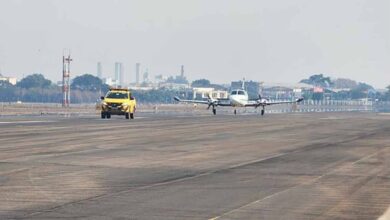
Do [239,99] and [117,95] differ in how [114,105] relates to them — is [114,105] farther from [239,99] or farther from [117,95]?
[239,99]

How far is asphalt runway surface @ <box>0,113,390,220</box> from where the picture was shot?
1430 centimetres

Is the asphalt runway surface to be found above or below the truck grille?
below

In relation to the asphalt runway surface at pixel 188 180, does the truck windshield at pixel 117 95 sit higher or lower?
higher

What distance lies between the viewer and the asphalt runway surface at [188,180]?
14.3 m

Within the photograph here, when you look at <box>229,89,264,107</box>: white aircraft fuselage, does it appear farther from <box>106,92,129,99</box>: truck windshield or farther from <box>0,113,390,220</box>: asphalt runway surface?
<box>0,113,390,220</box>: asphalt runway surface

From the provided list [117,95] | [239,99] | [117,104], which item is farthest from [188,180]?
[239,99]

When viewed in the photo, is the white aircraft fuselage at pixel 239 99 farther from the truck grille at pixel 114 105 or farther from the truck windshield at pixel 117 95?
the truck grille at pixel 114 105

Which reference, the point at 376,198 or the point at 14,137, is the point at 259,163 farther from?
the point at 14,137

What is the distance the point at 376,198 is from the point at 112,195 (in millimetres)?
5378

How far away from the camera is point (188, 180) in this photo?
19141 mm

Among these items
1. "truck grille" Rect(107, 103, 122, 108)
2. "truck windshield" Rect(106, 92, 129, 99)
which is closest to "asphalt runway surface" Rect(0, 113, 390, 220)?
"truck grille" Rect(107, 103, 122, 108)

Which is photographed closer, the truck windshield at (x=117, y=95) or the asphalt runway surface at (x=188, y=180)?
the asphalt runway surface at (x=188, y=180)

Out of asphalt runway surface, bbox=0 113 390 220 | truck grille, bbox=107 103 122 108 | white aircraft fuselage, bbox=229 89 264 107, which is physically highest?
white aircraft fuselage, bbox=229 89 264 107

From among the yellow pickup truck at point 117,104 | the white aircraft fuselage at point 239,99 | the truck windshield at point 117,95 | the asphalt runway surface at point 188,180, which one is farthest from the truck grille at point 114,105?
the white aircraft fuselage at point 239,99
